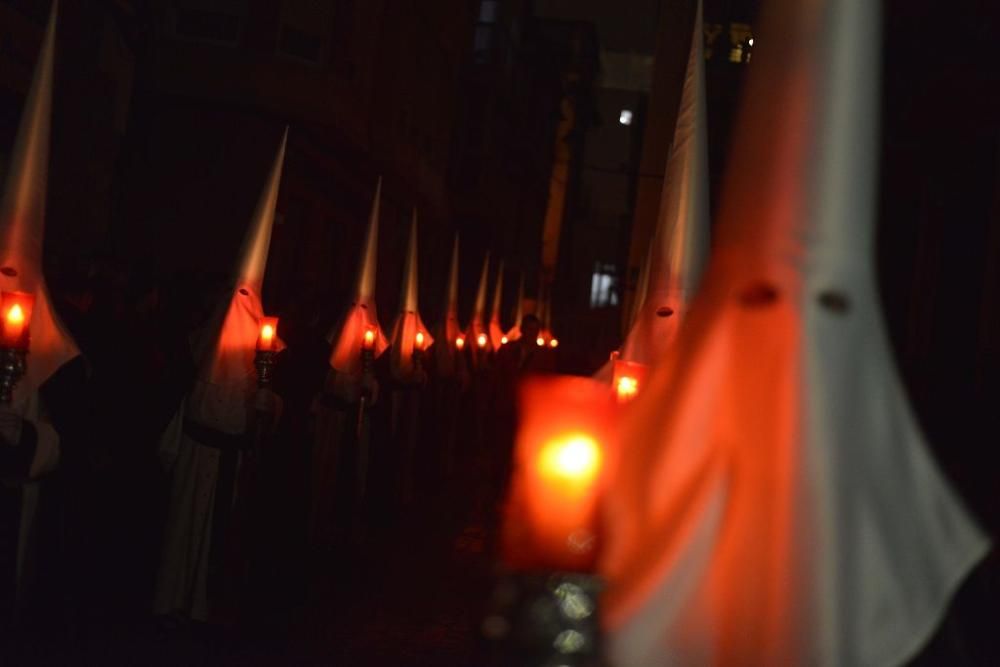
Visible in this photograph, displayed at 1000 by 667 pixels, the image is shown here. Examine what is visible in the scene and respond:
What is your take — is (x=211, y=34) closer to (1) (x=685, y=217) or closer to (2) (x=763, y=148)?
(1) (x=685, y=217)

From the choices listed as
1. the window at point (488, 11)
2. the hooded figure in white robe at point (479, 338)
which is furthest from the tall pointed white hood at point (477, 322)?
the window at point (488, 11)

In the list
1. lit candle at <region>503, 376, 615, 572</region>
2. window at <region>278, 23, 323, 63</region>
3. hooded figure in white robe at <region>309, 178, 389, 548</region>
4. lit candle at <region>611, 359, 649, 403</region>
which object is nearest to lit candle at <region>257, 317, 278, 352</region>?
hooded figure in white robe at <region>309, 178, 389, 548</region>

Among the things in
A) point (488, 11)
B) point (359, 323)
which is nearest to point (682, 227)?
point (359, 323)

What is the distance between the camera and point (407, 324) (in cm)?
1288

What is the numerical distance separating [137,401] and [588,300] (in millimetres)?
70053

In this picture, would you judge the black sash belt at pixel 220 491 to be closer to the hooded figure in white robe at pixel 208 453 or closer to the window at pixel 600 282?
the hooded figure in white robe at pixel 208 453

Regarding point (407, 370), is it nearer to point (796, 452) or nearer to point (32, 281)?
point (32, 281)

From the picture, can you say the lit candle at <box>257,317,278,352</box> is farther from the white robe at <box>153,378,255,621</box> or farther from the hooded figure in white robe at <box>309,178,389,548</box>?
the hooded figure in white robe at <box>309,178,389,548</box>

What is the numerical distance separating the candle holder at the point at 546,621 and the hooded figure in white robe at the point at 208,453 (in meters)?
5.05

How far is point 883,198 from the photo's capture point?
10.5 metres

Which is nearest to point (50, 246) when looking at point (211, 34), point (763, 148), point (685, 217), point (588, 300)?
point (211, 34)

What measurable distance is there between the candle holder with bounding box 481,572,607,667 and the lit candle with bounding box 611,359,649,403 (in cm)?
301

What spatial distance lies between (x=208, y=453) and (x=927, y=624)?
5.61 meters

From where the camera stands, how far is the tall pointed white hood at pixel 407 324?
12.8 meters
